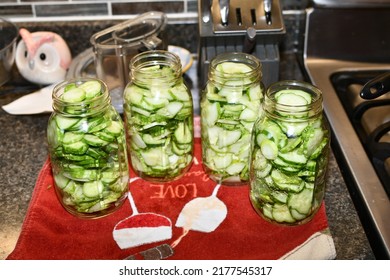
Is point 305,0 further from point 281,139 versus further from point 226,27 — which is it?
point 281,139

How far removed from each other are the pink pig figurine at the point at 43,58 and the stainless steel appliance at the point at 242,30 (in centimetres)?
31

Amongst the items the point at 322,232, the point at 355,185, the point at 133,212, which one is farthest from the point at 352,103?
the point at 133,212

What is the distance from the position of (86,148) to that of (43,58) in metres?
0.45

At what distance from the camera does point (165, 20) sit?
3.78 feet

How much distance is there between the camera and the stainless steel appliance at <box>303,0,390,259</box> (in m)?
0.88

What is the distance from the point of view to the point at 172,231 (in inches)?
33.7

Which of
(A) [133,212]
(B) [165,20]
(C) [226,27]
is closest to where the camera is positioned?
(A) [133,212]

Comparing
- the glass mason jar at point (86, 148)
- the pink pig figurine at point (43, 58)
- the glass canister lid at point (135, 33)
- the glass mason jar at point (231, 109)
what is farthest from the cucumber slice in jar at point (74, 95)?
the pink pig figurine at point (43, 58)

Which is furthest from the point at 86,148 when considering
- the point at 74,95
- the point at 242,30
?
the point at 242,30

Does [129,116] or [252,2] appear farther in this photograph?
[252,2]

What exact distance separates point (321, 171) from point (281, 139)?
86 millimetres

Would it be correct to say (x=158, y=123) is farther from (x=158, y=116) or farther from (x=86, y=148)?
(x=86, y=148)

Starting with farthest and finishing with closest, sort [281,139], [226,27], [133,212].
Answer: [226,27] → [133,212] → [281,139]

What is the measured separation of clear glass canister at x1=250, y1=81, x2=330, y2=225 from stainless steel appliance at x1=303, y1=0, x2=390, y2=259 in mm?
88
